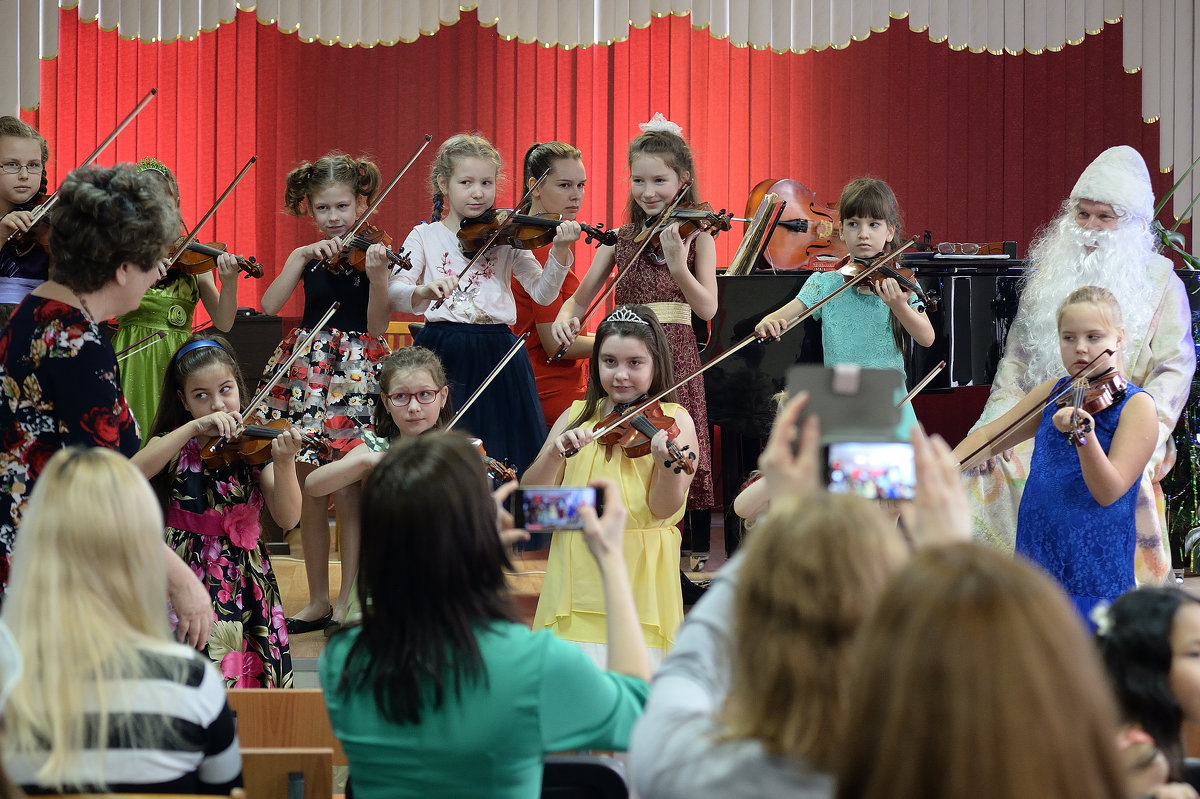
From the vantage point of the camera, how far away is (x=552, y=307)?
4344mm

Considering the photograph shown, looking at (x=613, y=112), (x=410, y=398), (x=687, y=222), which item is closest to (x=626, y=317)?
(x=410, y=398)

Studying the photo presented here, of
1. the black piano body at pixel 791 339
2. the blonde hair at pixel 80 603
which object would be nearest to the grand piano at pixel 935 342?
the black piano body at pixel 791 339

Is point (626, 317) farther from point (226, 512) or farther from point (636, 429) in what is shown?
point (226, 512)

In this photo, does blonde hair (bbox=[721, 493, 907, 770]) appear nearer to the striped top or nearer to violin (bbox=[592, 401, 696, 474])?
the striped top

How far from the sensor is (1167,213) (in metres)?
6.42

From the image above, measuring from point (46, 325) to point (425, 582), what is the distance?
A: 0.93m

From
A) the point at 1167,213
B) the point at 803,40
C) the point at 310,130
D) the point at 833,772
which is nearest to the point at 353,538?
the point at 833,772

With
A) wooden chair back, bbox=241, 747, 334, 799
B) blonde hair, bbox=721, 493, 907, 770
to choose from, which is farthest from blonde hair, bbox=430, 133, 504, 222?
blonde hair, bbox=721, 493, 907, 770

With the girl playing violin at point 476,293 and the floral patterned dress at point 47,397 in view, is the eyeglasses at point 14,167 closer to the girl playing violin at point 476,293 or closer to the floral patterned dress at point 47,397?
the girl playing violin at point 476,293

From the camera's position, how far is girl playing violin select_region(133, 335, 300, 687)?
2.72 metres

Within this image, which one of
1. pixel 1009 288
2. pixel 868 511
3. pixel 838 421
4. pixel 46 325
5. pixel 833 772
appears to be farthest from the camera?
pixel 1009 288

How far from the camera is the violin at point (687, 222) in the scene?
11.6 ft

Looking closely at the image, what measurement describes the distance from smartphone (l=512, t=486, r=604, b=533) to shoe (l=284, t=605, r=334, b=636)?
213cm

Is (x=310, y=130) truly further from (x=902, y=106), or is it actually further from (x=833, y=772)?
(x=833, y=772)
